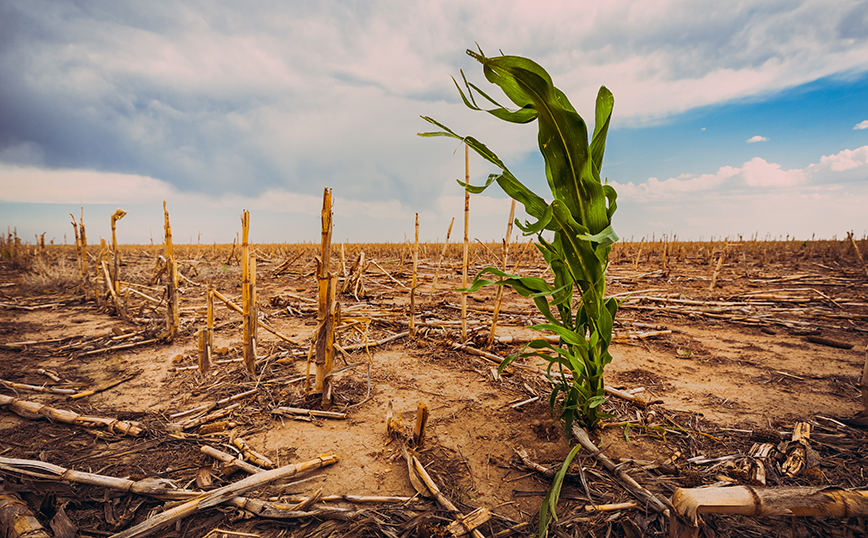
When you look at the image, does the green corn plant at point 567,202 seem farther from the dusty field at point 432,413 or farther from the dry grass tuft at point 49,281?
the dry grass tuft at point 49,281

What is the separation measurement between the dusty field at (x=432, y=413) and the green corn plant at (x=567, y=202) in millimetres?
550

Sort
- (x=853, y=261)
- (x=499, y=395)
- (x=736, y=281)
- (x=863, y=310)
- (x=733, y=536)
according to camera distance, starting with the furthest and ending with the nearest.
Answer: (x=853, y=261)
(x=736, y=281)
(x=863, y=310)
(x=499, y=395)
(x=733, y=536)

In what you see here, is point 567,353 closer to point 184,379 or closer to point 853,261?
point 184,379

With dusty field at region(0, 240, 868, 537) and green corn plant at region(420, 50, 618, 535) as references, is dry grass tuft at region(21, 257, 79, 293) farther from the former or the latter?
green corn plant at region(420, 50, 618, 535)

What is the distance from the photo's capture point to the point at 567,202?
8.43 feet

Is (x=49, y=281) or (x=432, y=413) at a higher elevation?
(x=49, y=281)

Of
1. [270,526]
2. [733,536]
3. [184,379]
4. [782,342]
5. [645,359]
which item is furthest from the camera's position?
[782,342]

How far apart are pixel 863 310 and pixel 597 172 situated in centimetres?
985

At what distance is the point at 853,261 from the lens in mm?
14703

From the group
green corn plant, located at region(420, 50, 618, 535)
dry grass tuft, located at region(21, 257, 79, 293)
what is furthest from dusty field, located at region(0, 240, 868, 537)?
dry grass tuft, located at region(21, 257, 79, 293)

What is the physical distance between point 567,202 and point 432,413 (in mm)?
2308

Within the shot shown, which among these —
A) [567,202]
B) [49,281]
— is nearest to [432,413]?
[567,202]

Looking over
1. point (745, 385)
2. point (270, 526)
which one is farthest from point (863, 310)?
point (270, 526)

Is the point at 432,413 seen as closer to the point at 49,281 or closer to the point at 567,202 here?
the point at 567,202
